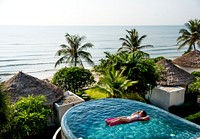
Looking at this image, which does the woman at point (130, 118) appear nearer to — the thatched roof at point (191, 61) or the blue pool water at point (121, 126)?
the blue pool water at point (121, 126)

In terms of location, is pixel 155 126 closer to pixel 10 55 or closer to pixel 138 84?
pixel 138 84

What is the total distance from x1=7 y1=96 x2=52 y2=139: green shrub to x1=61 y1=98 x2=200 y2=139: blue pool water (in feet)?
6.42

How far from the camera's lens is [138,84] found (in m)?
21.6

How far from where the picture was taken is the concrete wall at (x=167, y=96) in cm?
2147

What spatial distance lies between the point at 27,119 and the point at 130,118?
254 inches

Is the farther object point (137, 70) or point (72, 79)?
point (72, 79)

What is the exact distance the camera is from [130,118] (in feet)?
48.9

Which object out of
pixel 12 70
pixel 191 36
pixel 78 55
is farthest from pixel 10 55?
pixel 191 36

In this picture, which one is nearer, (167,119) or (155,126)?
(155,126)

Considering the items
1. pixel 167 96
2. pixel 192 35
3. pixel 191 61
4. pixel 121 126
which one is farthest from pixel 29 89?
pixel 192 35

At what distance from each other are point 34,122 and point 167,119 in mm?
8373

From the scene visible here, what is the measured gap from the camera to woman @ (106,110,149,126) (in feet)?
47.6

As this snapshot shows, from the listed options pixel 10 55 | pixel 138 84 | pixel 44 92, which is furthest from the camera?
pixel 10 55

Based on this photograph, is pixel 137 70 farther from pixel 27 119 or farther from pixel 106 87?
pixel 27 119
